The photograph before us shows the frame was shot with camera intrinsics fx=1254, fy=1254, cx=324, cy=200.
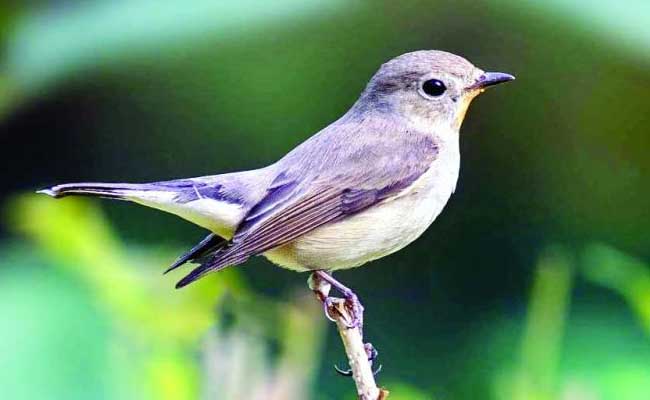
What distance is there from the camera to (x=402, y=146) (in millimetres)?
2926

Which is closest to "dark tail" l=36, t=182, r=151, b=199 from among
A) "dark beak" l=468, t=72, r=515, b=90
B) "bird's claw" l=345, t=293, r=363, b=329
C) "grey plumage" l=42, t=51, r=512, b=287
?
"grey plumage" l=42, t=51, r=512, b=287

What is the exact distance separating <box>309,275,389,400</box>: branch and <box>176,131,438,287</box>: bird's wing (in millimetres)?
149

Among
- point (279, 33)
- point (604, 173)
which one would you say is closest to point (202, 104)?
point (279, 33)

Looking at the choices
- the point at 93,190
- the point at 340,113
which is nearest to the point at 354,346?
the point at 93,190

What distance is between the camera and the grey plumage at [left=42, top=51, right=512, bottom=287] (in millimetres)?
2703

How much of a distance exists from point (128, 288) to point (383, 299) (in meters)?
1.64

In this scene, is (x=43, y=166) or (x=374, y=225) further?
(x=43, y=166)

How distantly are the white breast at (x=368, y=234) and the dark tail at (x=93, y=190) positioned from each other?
359 millimetres

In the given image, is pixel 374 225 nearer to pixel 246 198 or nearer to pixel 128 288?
pixel 246 198

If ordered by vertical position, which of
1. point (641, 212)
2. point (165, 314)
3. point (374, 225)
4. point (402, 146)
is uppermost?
point (641, 212)

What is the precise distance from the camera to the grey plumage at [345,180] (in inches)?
106

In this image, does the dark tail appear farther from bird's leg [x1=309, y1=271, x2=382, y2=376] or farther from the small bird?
bird's leg [x1=309, y1=271, x2=382, y2=376]

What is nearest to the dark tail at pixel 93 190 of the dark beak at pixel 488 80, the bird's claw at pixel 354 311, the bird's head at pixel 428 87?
the bird's claw at pixel 354 311

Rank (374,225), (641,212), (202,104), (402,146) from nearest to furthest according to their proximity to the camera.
Result: 1. (374,225)
2. (402,146)
3. (641,212)
4. (202,104)
